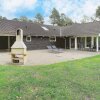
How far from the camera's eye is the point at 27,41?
29.3 m

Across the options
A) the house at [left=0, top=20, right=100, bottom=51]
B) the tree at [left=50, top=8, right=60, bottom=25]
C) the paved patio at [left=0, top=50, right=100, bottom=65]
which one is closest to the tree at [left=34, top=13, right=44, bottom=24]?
the tree at [left=50, top=8, right=60, bottom=25]

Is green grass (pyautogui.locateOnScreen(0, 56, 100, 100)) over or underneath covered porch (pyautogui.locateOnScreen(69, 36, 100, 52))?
underneath

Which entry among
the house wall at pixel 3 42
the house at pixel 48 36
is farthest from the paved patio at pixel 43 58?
the house wall at pixel 3 42

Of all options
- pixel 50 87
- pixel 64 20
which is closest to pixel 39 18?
pixel 64 20

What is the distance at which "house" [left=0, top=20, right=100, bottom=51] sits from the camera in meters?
27.6

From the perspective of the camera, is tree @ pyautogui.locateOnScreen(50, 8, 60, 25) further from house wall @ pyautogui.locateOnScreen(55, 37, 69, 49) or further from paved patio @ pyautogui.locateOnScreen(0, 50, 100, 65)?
paved patio @ pyautogui.locateOnScreen(0, 50, 100, 65)

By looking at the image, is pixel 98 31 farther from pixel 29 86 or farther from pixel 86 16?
pixel 86 16

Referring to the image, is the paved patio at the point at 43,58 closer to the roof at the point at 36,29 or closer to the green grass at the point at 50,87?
the roof at the point at 36,29

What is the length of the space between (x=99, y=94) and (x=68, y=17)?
55.5 m

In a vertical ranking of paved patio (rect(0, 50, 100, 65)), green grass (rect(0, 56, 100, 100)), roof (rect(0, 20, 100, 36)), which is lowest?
green grass (rect(0, 56, 100, 100))

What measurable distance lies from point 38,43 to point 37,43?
222 mm

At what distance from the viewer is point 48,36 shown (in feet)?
105

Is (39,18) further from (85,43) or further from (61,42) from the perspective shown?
(85,43)

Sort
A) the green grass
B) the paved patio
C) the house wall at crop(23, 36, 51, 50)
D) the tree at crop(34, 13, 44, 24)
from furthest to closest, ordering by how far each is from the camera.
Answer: the tree at crop(34, 13, 44, 24) < the house wall at crop(23, 36, 51, 50) < the paved patio < the green grass
